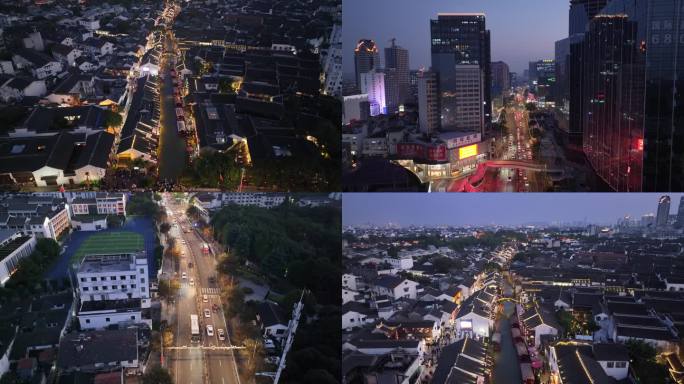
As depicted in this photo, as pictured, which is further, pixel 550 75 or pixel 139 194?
pixel 550 75

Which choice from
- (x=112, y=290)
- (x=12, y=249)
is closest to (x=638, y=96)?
(x=112, y=290)

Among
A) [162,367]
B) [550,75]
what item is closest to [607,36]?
[550,75]

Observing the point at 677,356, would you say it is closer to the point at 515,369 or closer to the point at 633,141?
the point at 515,369

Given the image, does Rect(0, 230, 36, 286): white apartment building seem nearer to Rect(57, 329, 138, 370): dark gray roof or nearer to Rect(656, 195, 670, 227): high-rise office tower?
Rect(57, 329, 138, 370): dark gray roof

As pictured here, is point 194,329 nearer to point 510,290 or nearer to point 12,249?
point 12,249

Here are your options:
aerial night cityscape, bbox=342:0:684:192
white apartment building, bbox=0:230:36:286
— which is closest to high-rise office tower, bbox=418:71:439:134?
aerial night cityscape, bbox=342:0:684:192
